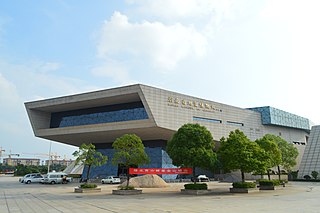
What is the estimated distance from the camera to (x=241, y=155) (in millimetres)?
27266

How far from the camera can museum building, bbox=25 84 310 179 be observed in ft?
142

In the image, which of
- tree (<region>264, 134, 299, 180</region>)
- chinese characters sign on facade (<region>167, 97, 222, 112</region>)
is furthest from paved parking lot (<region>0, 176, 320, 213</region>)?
chinese characters sign on facade (<region>167, 97, 222, 112</region>)

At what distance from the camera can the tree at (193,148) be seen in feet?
85.8

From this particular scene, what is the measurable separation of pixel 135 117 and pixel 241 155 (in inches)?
898

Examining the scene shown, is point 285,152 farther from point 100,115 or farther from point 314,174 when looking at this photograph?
point 100,115

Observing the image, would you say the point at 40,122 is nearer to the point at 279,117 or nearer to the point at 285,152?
the point at 285,152

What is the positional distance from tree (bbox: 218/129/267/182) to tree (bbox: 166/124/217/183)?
173 centimetres

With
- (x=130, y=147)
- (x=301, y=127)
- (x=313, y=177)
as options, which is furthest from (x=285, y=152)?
(x=301, y=127)

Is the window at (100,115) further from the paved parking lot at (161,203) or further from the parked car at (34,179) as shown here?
the paved parking lot at (161,203)

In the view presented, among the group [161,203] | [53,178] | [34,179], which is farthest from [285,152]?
[34,179]

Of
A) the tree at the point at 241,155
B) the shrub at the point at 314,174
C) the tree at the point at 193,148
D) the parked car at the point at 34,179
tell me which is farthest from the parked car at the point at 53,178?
the shrub at the point at 314,174

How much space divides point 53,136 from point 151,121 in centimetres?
2175

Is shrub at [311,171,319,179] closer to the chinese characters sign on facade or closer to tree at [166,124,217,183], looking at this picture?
the chinese characters sign on facade

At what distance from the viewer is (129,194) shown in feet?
84.8
